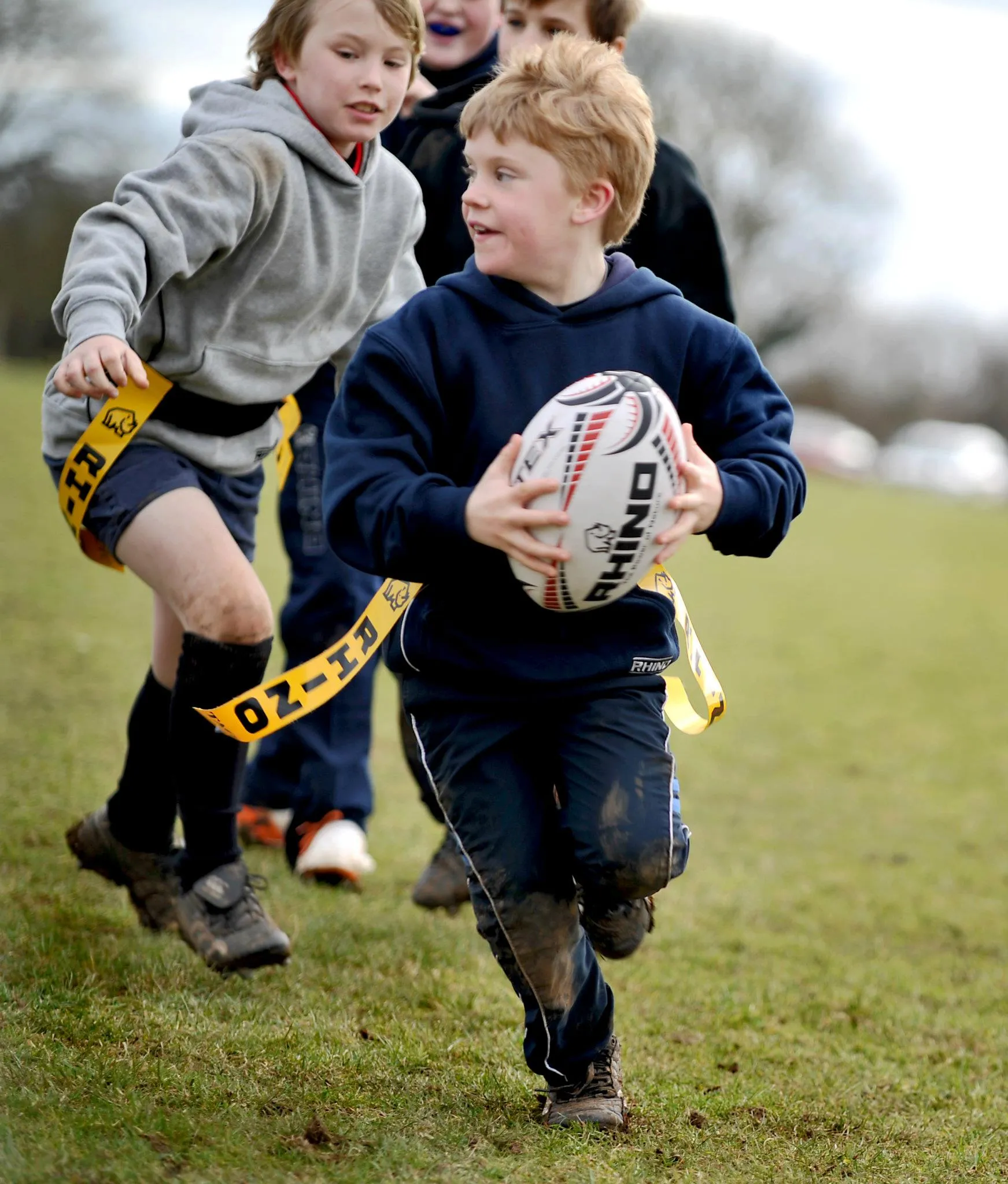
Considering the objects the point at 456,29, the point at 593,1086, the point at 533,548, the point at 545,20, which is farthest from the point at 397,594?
the point at 456,29

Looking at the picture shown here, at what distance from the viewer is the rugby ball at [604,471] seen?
7.87ft

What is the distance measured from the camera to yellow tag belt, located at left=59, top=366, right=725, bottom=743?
2846 mm

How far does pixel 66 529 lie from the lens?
12172 mm

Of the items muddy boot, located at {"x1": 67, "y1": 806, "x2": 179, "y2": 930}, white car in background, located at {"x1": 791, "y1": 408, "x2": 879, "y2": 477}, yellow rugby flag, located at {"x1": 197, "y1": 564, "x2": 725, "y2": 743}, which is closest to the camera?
yellow rugby flag, located at {"x1": 197, "y1": 564, "x2": 725, "y2": 743}

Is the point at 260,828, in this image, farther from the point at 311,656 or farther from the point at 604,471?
the point at 604,471

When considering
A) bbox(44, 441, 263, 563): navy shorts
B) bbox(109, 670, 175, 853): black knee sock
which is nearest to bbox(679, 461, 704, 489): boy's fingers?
→ bbox(44, 441, 263, 563): navy shorts

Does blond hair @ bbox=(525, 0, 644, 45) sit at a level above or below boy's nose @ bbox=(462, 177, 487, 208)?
above

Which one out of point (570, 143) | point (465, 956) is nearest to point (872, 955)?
point (465, 956)

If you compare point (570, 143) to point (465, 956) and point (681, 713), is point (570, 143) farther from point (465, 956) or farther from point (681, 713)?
point (465, 956)

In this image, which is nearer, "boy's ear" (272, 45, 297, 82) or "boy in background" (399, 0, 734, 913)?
"boy's ear" (272, 45, 297, 82)

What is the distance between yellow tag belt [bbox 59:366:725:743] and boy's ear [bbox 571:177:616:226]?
0.64 m

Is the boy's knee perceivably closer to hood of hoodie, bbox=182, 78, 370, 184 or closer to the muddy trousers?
the muddy trousers

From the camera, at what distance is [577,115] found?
8.44 ft

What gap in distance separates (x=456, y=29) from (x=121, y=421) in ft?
5.91
